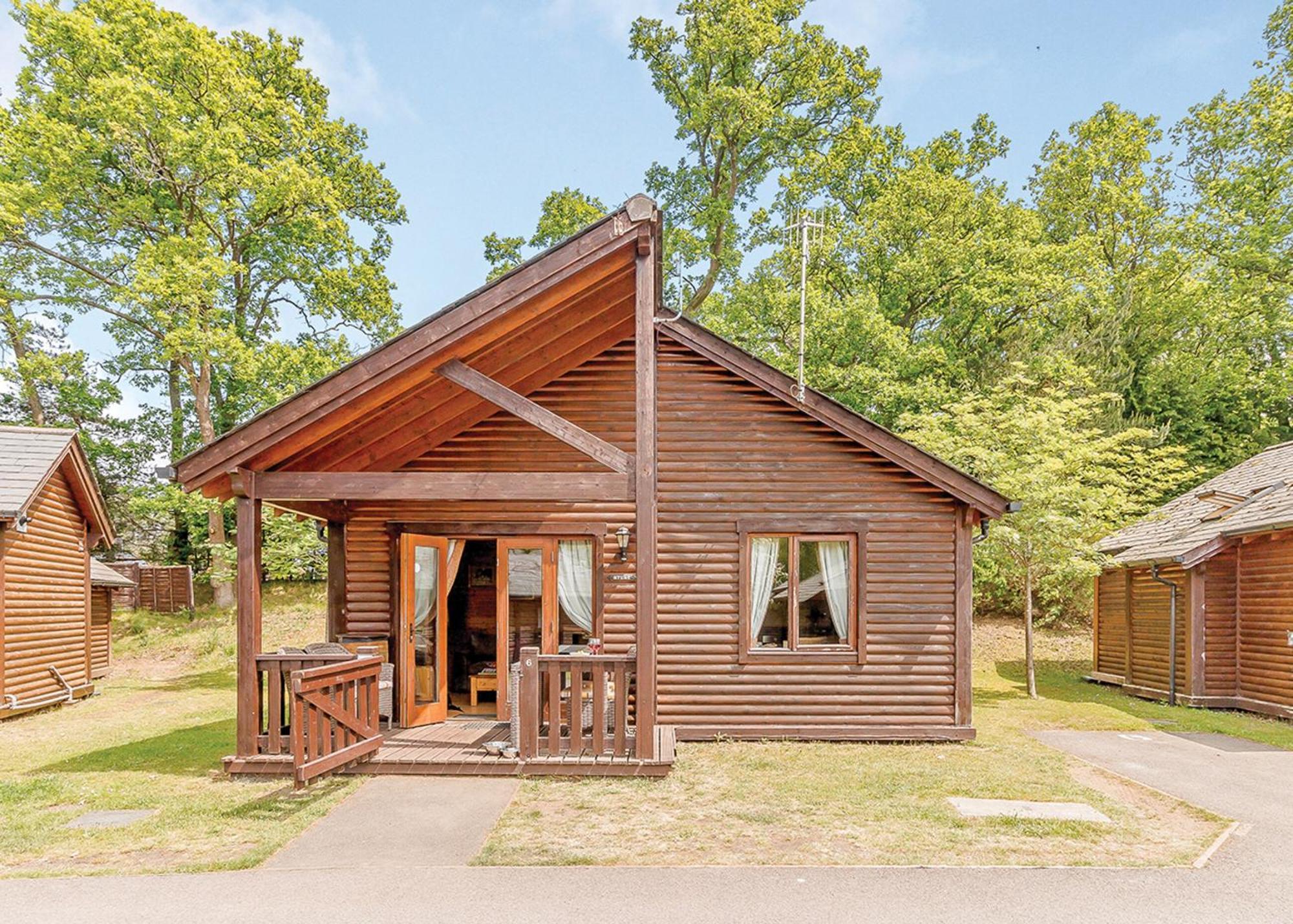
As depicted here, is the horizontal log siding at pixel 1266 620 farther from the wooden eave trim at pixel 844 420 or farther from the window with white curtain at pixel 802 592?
the window with white curtain at pixel 802 592

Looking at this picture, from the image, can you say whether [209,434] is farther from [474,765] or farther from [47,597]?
[474,765]

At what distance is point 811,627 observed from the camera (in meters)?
9.08

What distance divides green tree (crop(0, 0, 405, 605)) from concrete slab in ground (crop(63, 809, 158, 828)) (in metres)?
11.6

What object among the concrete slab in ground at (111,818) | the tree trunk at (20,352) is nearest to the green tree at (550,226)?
the tree trunk at (20,352)

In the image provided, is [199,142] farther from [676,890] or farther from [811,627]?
[676,890]

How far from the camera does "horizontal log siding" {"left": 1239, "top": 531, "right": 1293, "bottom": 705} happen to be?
425 inches

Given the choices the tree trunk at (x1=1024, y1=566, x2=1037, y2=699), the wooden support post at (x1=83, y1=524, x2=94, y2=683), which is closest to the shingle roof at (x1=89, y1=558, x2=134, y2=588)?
the wooden support post at (x1=83, y1=524, x2=94, y2=683)

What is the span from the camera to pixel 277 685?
274 inches

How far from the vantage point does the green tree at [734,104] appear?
2200cm

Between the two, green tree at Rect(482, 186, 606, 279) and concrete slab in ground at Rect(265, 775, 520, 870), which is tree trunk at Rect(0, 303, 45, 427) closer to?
green tree at Rect(482, 186, 606, 279)

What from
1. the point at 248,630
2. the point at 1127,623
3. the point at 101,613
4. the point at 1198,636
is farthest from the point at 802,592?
the point at 101,613

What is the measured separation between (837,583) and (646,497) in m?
3.62

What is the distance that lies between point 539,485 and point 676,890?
3.37 metres

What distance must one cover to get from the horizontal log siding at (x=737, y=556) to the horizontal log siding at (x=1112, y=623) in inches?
296
